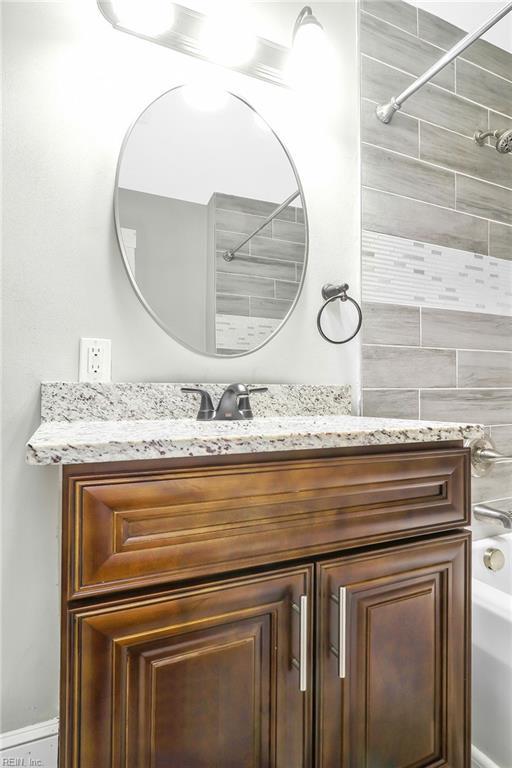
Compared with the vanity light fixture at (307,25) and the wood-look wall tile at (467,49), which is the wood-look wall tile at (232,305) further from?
the wood-look wall tile at (467,49)

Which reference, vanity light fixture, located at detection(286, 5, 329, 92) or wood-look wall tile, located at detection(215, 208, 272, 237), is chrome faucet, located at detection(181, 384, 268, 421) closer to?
wood-look wall tile, located at detection(215, 208, 272, 237)

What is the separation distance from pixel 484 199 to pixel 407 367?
87 centimetres

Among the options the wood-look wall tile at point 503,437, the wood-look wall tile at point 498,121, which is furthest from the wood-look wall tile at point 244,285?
the wood-look wall tile at point 498,121

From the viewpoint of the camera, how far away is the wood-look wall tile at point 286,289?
1.39 metres

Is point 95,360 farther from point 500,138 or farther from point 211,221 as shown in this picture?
point 500,138

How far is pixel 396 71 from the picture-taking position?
163 centimetres

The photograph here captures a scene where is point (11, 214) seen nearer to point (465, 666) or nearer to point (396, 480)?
point (396, 480)

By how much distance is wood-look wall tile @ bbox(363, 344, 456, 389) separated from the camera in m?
1.55

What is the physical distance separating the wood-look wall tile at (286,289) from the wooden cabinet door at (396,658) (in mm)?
817

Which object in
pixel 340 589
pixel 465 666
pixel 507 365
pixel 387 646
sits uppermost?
pixel 507 365

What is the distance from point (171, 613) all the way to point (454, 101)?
211cm

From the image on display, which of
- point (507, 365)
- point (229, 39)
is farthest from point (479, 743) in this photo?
point (229, 39)

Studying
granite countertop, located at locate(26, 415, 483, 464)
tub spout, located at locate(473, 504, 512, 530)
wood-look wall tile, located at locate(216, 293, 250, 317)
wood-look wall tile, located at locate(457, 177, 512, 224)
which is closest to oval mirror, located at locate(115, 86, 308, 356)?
wood-look wall tile, located at locate(216, 293, 250, 317)

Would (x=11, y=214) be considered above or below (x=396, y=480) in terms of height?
above
